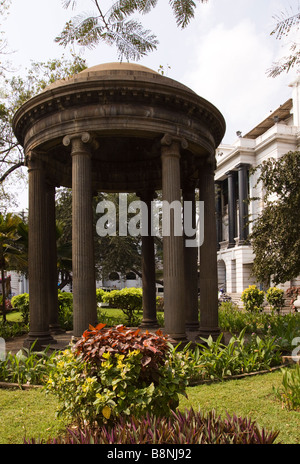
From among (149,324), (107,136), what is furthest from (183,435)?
(149,324)

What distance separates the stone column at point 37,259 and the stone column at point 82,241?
1.76 m

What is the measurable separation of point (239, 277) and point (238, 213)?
9.83 meters

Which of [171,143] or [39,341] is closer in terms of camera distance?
[171,143]

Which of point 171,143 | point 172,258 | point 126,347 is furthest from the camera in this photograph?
point 171,143

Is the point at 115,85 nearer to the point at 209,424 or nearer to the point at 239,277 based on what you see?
the point at 209,424

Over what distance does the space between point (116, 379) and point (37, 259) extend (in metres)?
7.46

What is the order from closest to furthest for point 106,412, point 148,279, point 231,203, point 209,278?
point 106,412 < point 209,278 < point 148,279 < point 231,203

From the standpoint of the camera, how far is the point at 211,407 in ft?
22.6

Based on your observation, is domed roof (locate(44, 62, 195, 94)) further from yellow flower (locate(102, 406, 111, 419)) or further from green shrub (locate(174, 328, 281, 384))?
yellow flower (locate(102, 406, 111, 419))

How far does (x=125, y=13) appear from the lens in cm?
597

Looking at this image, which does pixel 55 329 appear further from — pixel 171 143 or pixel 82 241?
pixel 171 143

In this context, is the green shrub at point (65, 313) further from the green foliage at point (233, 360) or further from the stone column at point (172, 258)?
the green foliage at point (233, 360)

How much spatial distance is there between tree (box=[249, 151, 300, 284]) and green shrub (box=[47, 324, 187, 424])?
47.1 feet

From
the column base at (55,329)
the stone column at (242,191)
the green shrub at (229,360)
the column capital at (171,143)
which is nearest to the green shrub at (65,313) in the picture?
the column base at (55,329)
